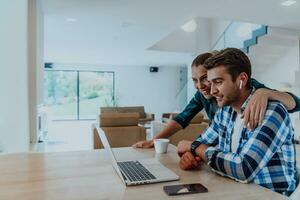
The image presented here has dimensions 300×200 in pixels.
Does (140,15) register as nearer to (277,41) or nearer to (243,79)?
(243,79)

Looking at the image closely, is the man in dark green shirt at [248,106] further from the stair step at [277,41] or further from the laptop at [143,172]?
the stair step at [277,41]

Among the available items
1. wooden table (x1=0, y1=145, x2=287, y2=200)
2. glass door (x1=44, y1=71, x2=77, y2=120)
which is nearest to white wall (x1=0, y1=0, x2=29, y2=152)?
wooden table (x1=0, y1=145, x2=287, y2=200)

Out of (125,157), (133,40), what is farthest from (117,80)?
(125,157)

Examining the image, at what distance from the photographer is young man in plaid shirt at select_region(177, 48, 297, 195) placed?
99 centimetres

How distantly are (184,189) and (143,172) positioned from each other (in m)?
0.23

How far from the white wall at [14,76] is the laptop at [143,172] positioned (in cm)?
150

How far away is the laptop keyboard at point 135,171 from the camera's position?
3.44 ft

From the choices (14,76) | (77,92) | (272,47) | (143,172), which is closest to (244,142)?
(143,172)

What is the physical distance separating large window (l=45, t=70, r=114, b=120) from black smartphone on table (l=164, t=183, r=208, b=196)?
32.7ft

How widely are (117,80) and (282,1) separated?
27.2 ft

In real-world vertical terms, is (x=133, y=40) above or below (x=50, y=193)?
above

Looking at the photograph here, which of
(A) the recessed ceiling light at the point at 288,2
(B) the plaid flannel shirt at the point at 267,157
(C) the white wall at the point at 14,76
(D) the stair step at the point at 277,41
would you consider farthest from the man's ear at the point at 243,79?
(D) the stair step at the point at 277,41

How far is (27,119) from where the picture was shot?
2414 mm

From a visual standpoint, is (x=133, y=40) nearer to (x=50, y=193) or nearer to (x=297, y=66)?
(x=297, y=66)
